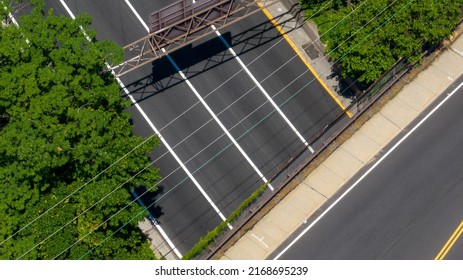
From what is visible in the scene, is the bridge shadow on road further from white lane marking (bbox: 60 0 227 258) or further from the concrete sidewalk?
the concrete sidewalk

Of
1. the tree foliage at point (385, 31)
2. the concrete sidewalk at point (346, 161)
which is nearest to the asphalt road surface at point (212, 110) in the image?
the tree foliage at point (385, 31)

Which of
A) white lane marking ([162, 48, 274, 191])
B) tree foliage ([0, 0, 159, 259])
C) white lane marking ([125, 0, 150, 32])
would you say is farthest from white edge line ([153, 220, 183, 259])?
white lane marking ([125, 0, 150, 32])

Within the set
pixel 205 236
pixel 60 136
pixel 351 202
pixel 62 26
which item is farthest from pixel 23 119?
pixel 351 202

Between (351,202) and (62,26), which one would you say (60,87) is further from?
(351,202)

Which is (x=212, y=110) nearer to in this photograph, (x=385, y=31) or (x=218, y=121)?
(x=218, y=121)

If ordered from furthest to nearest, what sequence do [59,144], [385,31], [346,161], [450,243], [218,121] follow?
[218,121]
[385,31]
[346,161]
[450,243]
[59,144]

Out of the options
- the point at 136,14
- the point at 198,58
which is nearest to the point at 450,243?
the point at 198,58
